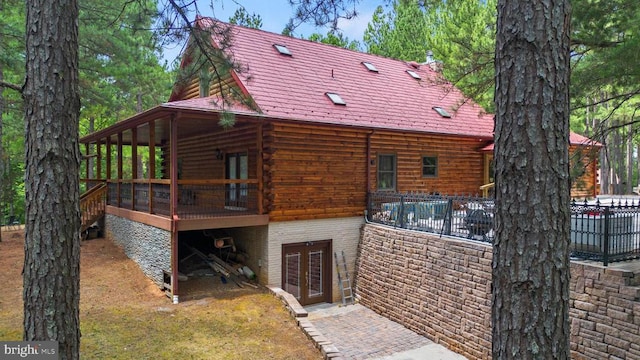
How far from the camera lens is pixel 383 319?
10.9 metres

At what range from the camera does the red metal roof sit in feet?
39.2

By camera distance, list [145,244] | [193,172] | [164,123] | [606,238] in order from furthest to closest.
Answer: [193,172]
[164,123]
[145,244]
[606,238]

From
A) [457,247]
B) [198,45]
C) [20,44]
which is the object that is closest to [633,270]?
[457,247]

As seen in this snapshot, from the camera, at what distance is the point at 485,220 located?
352 inches

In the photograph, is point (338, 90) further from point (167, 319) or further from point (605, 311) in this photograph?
point (605, 311)

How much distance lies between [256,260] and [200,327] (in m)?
3.31

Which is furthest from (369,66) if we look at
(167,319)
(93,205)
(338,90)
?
(167,319)

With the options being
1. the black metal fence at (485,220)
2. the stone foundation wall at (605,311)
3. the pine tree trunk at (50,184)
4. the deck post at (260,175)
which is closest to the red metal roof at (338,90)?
the deck post at (260,175)

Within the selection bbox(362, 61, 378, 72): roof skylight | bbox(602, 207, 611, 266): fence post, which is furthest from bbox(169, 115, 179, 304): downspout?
bbox(362, 61, 378, 72): roof skylight

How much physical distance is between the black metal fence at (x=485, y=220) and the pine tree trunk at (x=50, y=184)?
467 cm

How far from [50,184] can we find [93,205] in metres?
12.6

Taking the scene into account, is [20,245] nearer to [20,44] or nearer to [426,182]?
[20,44]

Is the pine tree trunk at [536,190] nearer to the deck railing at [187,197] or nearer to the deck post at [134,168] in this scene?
the deck railing at [187,197]

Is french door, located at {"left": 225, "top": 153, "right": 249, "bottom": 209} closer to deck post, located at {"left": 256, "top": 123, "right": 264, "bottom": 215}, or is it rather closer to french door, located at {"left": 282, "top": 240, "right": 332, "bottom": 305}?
deck post, located at {"left": 256, "top": 123, "right": 264, "bottom": 215}
